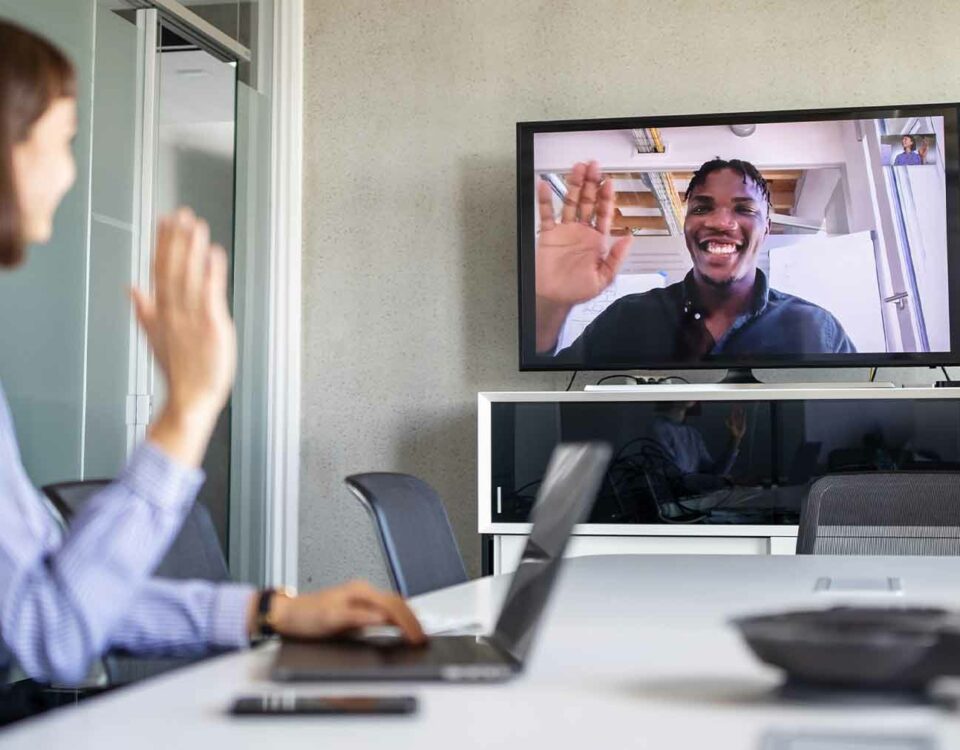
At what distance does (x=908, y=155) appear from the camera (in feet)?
14.8

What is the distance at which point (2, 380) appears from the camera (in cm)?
338

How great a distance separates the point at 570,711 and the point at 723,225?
3.77m

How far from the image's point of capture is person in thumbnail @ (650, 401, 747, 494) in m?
4.37

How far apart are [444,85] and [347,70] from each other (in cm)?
44

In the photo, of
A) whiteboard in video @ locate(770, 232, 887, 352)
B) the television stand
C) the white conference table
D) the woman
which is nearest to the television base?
the television stand

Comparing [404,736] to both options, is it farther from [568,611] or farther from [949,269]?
[949,269]

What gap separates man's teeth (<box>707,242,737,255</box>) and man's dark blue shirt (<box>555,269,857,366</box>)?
123 millimetres

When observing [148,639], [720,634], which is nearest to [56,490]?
[148,639]

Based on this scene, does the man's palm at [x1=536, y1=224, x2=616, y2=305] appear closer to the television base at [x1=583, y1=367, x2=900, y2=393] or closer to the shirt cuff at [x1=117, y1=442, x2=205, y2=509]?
the television base at [x1=583, y1=367, x2=900, y2=393]

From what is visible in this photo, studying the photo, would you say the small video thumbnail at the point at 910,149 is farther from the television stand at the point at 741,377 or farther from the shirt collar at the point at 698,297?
the television stand at the point at 741,377

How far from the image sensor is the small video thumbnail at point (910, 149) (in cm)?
450

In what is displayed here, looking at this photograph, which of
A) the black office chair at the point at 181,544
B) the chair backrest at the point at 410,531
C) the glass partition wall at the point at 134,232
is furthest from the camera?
the glass partition wall at the point at 134,232

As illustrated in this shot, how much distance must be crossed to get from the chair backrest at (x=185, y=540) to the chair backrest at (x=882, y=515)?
4.72ft

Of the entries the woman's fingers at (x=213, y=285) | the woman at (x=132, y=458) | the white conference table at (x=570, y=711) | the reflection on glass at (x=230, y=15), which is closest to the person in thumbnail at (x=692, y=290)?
the reflection on glass at (x=230, y=15)
